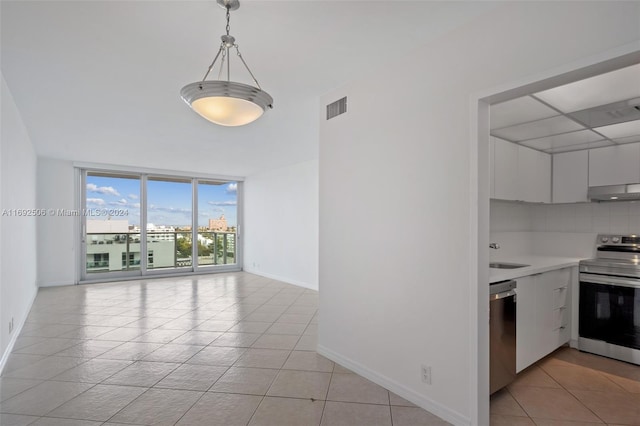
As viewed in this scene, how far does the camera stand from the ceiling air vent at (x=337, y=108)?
124 inches

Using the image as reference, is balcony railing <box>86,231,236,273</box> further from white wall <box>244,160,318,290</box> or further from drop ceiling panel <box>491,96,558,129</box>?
drop ceiling panel <box>491,96,558,129</box>

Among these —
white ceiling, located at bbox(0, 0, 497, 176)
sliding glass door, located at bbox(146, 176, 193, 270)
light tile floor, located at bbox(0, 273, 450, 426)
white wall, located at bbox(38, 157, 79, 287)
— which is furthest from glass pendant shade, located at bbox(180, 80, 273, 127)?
sliding glass door, located at bbox(146, 176, 193, 270)

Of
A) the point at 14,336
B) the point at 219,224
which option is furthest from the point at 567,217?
the point at 219,224

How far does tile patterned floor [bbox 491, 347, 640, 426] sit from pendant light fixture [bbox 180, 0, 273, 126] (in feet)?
8.51

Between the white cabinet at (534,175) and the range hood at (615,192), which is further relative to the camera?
the white cabinet at (534,175)

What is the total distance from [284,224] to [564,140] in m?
5.20

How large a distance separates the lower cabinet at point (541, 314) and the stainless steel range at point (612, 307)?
15 cm

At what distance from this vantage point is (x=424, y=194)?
2.41m

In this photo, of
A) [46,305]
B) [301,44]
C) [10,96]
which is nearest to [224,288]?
[46,305]

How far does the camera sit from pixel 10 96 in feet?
11.1

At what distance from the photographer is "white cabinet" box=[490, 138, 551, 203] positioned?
11.3 ft

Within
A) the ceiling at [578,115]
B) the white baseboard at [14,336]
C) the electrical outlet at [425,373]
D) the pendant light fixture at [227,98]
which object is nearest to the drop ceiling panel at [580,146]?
the ceiling at [578,115]

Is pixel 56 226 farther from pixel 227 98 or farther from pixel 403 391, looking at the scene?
pixel 403 391

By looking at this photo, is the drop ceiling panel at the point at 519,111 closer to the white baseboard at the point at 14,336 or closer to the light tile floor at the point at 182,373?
the light tile floor at the point at 182,373
